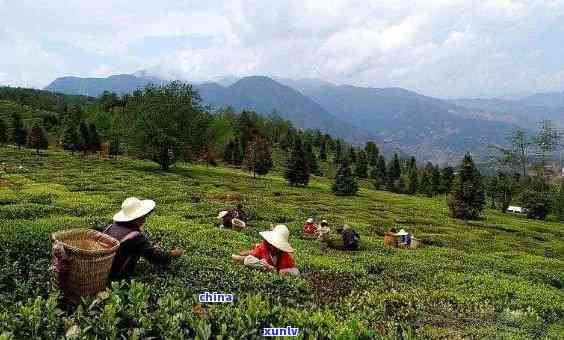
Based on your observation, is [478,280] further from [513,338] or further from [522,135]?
[522,135]

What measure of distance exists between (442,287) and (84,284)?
36.6 feet

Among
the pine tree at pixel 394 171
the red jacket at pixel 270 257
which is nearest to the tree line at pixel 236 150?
the pine tree at pixel 394 171

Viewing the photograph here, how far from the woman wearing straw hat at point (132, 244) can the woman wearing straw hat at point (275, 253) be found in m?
2.31

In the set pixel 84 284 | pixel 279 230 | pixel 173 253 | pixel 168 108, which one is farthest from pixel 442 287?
pixel 168 108

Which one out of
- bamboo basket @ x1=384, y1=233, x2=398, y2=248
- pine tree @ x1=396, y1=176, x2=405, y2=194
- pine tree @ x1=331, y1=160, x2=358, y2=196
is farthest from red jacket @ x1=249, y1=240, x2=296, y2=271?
pine tree @ x1=396, y1=176, x2=405, y2=194

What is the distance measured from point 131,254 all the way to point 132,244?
20 cm

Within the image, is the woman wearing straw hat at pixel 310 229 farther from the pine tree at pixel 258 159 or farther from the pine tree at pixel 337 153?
the pine tree at pixel 337 153

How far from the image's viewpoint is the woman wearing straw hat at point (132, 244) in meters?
8.37

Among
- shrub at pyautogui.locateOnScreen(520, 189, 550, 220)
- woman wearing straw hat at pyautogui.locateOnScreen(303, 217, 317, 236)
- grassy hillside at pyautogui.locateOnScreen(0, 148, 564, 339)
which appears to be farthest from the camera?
shrub at pyautogui.locateOnScreen(520, 189, 550, 220)

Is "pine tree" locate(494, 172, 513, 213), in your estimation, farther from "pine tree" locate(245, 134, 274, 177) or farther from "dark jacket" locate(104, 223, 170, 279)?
"dark jacket" locate(104, 223, 170, 279)

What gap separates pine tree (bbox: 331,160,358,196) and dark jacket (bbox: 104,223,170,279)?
182 ft

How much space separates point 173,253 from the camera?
937 cm

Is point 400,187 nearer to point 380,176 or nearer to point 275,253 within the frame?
point 380,176

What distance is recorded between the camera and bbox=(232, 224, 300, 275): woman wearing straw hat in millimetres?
11055
